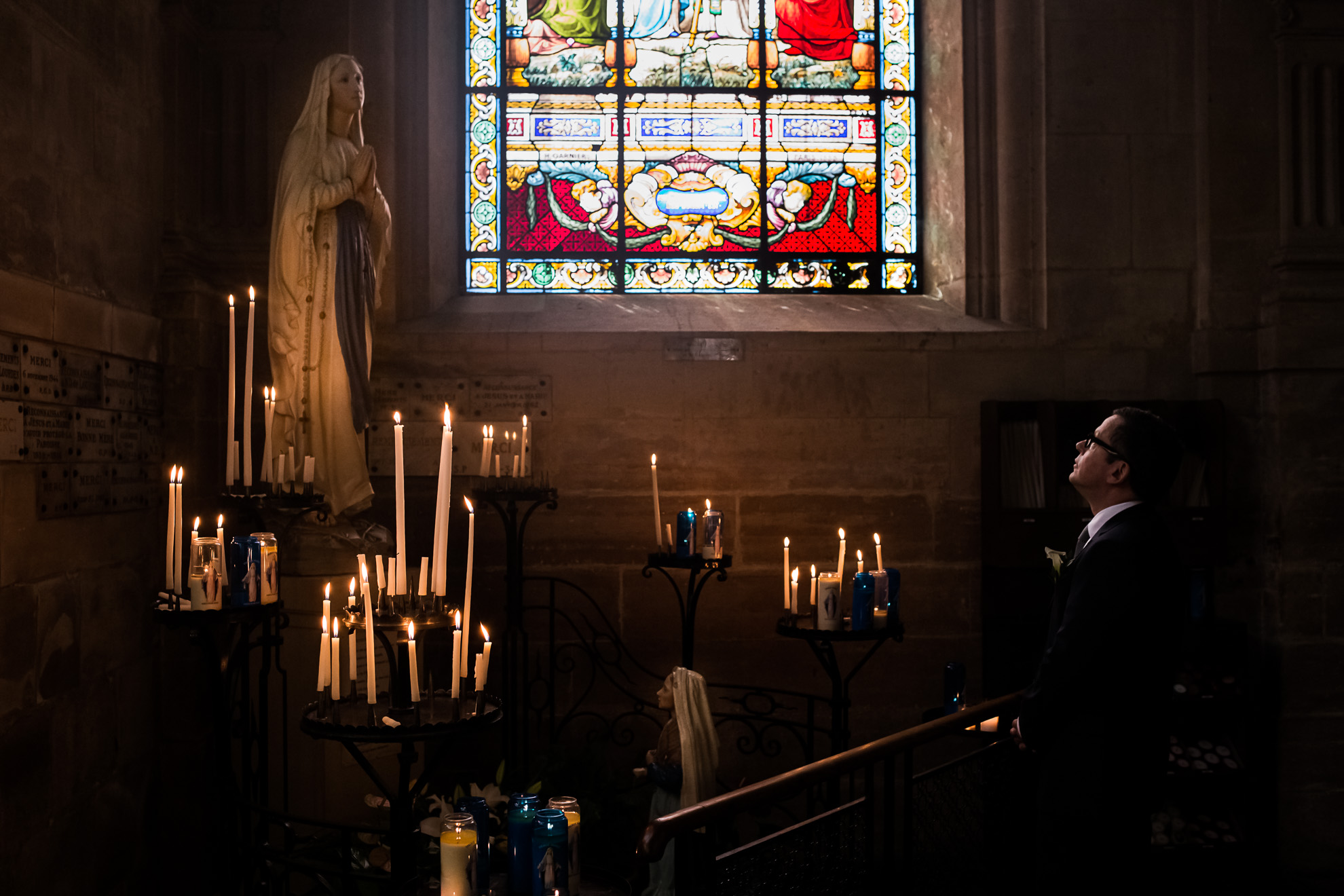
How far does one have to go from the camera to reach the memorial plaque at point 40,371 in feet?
11.2

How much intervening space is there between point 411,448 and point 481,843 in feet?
9.42

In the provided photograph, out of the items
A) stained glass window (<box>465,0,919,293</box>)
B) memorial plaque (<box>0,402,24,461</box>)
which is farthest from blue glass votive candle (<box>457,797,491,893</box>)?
stained glass window (<box>465,0,919,293</box>)

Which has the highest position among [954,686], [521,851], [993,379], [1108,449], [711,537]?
[993,379]

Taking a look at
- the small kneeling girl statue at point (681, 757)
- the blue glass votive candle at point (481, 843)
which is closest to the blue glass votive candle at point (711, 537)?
the small kneeling girl statue at point (681, 757)

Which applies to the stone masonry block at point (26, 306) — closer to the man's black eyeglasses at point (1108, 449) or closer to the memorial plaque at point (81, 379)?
the memorial plaque at point (81, 379)

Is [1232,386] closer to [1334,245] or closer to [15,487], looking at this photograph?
[1334,245]

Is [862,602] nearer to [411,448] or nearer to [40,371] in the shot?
[411,448]

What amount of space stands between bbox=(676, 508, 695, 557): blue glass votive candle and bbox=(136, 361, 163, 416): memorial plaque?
2.17 metres

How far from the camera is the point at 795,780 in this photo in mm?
2424

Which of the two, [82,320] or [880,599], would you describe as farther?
[880,599]

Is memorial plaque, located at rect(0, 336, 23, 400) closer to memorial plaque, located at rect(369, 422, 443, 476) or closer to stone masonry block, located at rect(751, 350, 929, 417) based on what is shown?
memorial plaque, located at rect(369, 422, 443, 476)

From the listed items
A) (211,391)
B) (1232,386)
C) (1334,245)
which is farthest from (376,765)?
(1334,245)

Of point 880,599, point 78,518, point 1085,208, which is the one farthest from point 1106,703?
point 1085,208

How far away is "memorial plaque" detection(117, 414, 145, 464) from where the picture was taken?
413 cm
